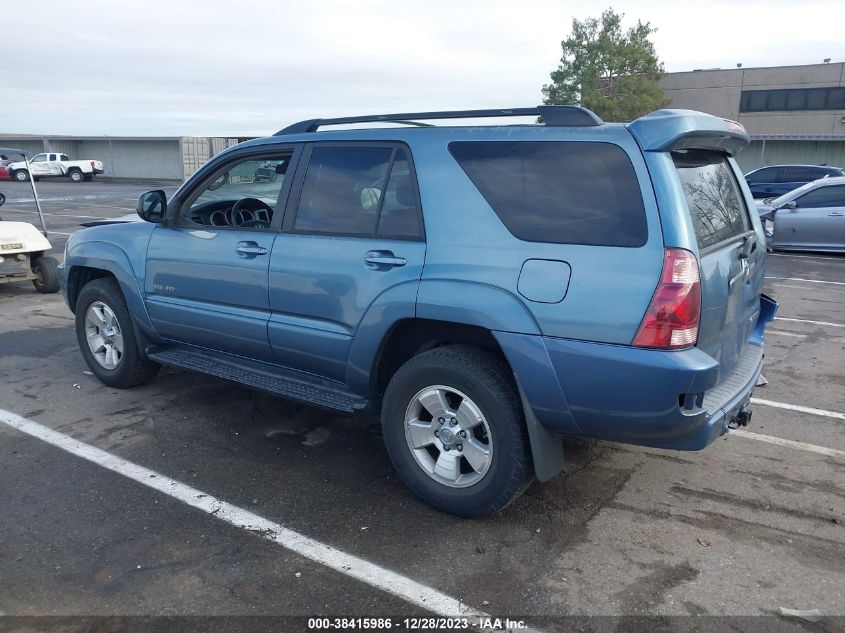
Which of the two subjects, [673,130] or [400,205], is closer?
[673,130]

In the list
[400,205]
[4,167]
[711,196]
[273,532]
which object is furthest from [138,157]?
[711,196]

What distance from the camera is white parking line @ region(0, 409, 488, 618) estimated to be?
301 cm

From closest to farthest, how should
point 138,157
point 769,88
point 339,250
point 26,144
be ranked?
point 339,250 < point 138,157 < point 769,88 < point 26,144

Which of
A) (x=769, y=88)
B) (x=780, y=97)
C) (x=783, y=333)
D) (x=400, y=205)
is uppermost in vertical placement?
(x=769, y=88)

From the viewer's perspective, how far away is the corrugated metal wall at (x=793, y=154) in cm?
3838

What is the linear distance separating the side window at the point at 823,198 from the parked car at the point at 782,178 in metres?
4.92

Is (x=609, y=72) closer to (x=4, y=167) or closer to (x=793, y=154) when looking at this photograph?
(x=793, y=154)

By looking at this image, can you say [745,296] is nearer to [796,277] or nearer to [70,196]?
[796,277]

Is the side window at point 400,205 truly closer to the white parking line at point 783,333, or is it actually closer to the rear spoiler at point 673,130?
the rear spoiler at point 673,130

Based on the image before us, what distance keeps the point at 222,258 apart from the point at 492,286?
1991mm

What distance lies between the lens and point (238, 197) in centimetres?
498

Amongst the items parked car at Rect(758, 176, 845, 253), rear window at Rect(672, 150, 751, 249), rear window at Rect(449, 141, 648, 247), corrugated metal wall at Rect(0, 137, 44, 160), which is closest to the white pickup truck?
corrugated metal wall at Rect(0, 137, 44, 160)

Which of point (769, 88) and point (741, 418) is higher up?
point (769, 88)

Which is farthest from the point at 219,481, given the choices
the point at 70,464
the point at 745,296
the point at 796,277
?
the point at 796,277
